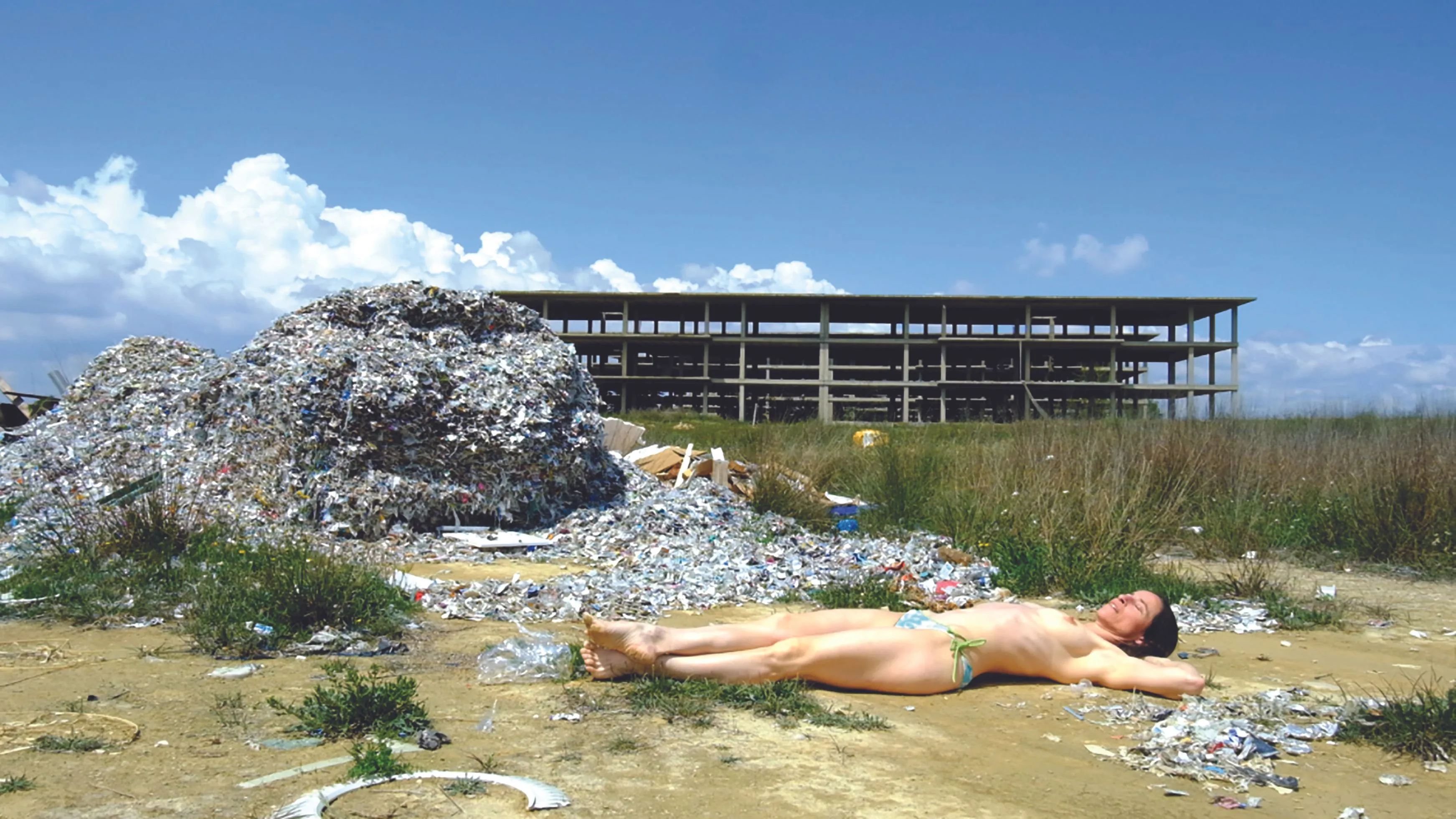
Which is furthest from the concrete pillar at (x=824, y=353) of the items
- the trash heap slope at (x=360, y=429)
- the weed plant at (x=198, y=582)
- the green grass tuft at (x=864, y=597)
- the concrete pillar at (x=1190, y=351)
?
the weed plant at (x=198, y=582)

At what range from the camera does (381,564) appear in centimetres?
628

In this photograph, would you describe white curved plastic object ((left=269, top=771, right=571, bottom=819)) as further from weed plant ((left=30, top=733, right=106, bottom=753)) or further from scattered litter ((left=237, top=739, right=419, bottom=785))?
weed plant ((left=30, top=733, right=106, bottom=753))

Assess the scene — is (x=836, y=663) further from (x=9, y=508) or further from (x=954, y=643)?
(x=9, y=508)

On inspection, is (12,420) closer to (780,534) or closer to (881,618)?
(780,534)

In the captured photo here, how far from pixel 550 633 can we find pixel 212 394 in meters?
6.18

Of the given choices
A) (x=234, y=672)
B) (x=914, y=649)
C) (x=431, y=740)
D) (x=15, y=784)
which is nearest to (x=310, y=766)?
(x=431, y=740)

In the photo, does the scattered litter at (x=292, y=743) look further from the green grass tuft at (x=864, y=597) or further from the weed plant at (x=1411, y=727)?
the weed plant at (x=1411, y=727)

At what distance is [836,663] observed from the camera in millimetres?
4141

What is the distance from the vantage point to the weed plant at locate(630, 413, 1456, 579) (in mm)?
7488

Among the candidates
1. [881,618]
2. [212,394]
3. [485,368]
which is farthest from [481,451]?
[881,618]

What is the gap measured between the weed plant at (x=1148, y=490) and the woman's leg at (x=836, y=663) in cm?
274

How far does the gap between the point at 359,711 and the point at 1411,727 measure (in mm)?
3823

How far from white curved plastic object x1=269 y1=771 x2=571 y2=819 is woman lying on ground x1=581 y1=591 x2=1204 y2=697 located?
990 millimetres

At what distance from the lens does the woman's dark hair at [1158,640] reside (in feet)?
14.6
